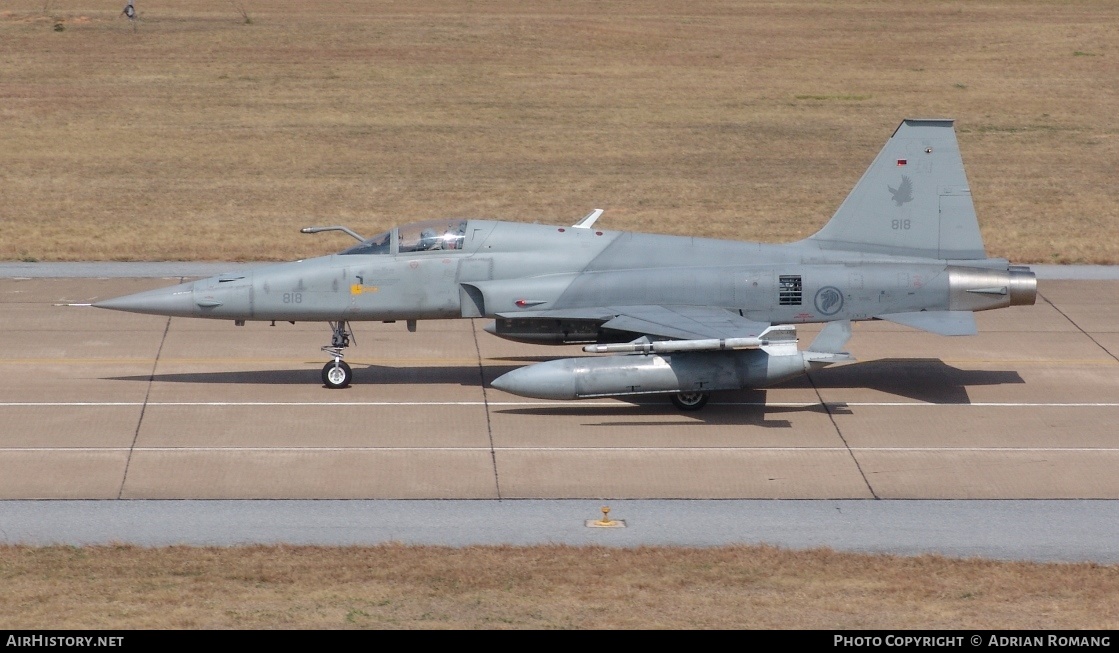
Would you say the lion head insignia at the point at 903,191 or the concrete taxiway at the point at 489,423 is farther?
the lion head insignia at the point at 903,191

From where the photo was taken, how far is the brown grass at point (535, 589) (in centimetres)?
1130

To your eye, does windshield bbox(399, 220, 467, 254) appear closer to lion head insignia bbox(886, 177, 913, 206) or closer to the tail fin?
the tail fin

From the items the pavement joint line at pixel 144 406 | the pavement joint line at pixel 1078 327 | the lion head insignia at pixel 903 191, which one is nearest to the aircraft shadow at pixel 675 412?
the lion head insignia at pixel 903 191

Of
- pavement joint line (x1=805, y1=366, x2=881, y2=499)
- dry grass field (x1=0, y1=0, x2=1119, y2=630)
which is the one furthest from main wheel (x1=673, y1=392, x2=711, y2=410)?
dry grass field (x1=0, y1=0, x2=1119, y2=630)

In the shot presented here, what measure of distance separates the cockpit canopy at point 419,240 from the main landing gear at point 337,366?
47.3 inches

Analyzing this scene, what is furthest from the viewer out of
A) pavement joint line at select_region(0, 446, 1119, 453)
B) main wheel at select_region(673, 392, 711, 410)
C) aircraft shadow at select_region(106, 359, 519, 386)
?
aircraft shadow at select_region(106, 359, 519, 386)

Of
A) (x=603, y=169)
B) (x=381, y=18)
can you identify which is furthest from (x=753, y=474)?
(x=381, y=18)

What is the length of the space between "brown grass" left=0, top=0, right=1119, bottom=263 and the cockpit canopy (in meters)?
9.94

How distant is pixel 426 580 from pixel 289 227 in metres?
20.0

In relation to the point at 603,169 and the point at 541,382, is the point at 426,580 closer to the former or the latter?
the point at 541,382

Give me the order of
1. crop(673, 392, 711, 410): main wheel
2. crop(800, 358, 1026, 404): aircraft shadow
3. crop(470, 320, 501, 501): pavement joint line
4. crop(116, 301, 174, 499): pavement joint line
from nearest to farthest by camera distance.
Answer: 1. crop(116, 301, 174, 499): pavement joint line
2. crop(470, 320, 501, 501): pavement joint line
3. crop(673, 392, 711, 410): main wheel
4. crop(800, 358, 1026, 404): aircraft shadow

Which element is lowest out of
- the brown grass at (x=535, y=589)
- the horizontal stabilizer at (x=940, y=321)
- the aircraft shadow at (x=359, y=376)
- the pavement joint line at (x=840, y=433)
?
the brown grass at (x=535, y=589)

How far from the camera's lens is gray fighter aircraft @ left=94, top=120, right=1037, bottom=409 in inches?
734

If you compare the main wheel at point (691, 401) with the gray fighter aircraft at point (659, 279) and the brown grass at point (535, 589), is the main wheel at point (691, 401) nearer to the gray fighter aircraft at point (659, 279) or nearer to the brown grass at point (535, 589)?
the gray fighter aircraft at point (659, 279)
